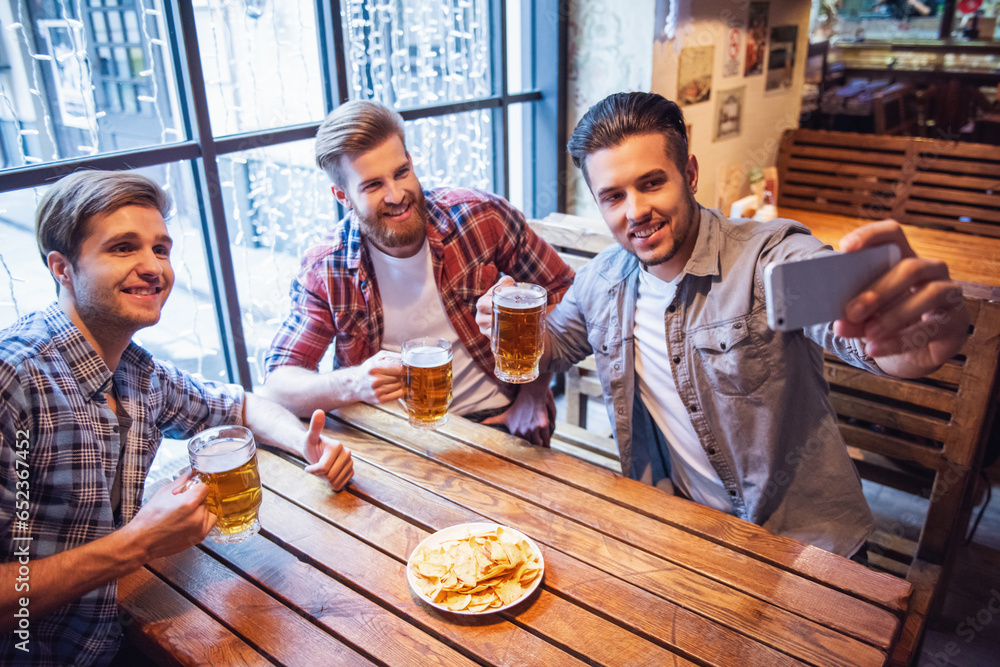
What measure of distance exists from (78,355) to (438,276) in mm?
1088

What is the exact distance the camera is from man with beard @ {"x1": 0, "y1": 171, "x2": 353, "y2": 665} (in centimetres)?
131

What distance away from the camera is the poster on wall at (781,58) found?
4.12 metres

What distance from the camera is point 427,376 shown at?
1.69m

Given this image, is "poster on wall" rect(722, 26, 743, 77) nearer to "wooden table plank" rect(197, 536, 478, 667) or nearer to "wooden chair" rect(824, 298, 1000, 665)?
"wooden chair" rect(824, 298, 1000, 665)

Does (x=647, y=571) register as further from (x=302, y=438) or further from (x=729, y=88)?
(x=729, y=88)

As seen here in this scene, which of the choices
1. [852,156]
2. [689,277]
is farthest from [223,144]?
[852,156]

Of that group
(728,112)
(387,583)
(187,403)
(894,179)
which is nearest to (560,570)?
(387,583)

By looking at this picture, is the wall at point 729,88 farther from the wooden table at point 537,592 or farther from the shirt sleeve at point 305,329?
the wooden table at point 537,592

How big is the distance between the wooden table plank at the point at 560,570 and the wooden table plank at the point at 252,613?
211mm

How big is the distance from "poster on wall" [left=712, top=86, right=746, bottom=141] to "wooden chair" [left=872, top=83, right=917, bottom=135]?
5.18 feet

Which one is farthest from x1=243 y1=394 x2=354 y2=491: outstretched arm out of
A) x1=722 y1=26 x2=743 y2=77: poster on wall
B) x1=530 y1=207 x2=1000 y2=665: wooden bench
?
x1=722 y1=26 x2=743 y2=77: poster on wall

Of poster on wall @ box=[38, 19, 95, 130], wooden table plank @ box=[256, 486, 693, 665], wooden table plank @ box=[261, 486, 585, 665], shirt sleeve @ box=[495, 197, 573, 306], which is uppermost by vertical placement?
poster on wall @ box=[38, 19, 95, 130]

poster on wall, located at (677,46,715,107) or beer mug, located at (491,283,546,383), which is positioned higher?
poster on wall, located at (677,46,715,107)

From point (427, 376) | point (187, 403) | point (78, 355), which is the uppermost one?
point (78, 355)
